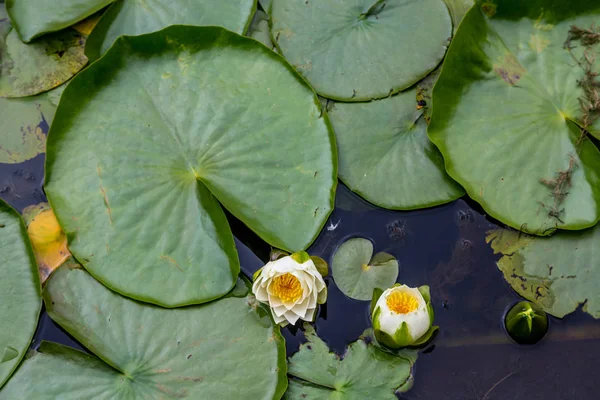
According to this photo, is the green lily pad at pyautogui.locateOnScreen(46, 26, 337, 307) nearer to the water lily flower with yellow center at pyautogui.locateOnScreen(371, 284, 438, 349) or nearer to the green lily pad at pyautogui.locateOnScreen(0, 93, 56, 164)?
the green lily pad at pyautogui.locateOnScreen(0, 93, 56, 164)

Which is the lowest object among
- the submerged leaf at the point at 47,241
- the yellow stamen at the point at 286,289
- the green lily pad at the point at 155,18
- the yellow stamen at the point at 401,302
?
the yellow stamen at the point at 401,302

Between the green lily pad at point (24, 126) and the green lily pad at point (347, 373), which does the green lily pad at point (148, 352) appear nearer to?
the green lily pad at point (347, 373)

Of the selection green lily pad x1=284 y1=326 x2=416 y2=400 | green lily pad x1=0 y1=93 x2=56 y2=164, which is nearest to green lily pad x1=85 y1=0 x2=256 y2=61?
green lily pad x1=0 y1=93 x2=56 y2=164

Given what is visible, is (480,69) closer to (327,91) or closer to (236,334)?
(327,91)

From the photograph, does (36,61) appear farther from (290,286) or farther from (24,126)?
(290,286)

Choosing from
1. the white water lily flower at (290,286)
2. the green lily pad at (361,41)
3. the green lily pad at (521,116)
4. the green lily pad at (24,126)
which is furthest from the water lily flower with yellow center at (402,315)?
the green lily pad at (24,126)

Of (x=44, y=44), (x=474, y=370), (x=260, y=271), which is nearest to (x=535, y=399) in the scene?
(x=474, y=370)
